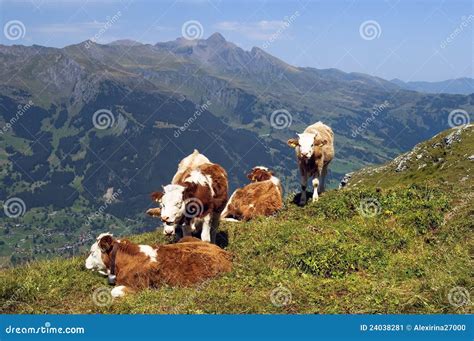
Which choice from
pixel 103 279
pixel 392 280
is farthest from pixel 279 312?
pixel 103 279

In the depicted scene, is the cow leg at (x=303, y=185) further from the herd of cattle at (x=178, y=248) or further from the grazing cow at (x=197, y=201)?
the grazing cow at (x=197, y=201)

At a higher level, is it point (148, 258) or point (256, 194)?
point (256, 194)

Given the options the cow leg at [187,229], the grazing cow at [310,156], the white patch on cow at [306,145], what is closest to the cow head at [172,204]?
the cow leg at [187,229]

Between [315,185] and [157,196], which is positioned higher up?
[315,185]

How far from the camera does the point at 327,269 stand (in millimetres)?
13125

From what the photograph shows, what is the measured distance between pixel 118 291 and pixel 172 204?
125 inches

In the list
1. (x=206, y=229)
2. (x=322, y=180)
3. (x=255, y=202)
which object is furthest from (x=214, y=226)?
(x=322, y=180)

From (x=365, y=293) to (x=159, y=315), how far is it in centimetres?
480

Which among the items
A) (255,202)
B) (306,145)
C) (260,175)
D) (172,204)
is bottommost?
(172,204)

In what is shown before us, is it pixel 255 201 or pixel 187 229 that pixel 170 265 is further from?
pixel 255 201

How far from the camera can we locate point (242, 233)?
1866 cm

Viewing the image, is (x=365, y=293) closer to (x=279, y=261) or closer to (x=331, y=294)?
(x=331, y=294)

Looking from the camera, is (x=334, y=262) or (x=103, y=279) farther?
(x=103, y=279)

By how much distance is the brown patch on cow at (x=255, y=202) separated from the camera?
899 inches
